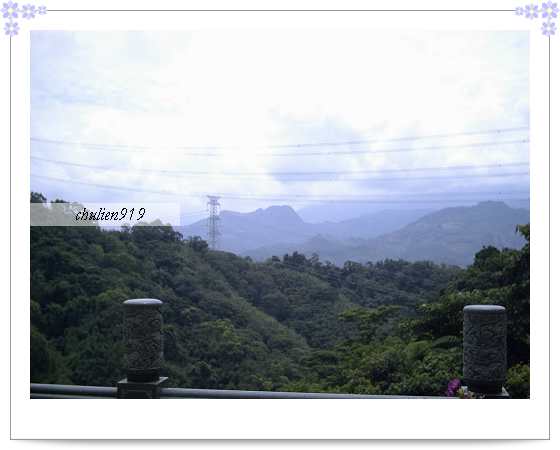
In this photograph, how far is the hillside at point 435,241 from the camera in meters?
8.11

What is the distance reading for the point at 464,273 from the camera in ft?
27.6

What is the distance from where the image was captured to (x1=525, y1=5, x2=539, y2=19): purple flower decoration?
4254mm

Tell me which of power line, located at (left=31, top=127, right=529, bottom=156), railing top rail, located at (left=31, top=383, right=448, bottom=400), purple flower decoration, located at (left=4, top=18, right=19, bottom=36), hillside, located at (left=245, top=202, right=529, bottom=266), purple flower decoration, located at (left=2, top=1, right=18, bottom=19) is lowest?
railing top rail, located at (left=31, top=383, right=448, bottom=400)

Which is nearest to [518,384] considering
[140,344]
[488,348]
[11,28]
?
[488,348]

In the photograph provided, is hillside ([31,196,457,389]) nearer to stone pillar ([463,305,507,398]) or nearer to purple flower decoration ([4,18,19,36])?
purple flower decoration ([4,18,19,36])

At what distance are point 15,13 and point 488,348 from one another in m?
4.57

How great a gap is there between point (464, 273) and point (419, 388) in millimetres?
3106

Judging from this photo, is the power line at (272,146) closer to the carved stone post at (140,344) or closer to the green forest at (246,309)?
the green forest at (246,309)

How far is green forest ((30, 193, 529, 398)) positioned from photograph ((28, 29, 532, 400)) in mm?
37

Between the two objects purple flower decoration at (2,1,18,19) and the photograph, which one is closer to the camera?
purple flower decoration at (2,1,18,19)

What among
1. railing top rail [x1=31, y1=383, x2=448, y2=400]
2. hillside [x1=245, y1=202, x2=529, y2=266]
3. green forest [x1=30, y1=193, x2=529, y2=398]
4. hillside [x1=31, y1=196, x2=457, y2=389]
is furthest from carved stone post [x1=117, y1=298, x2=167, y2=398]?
hillside [x1=245, y1=202, x2=529, y2=266]

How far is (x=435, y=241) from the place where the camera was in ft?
29.3

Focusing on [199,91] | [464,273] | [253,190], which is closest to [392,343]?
[464,273]

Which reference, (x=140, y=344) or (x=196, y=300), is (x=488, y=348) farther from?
(x=196, y=300)
